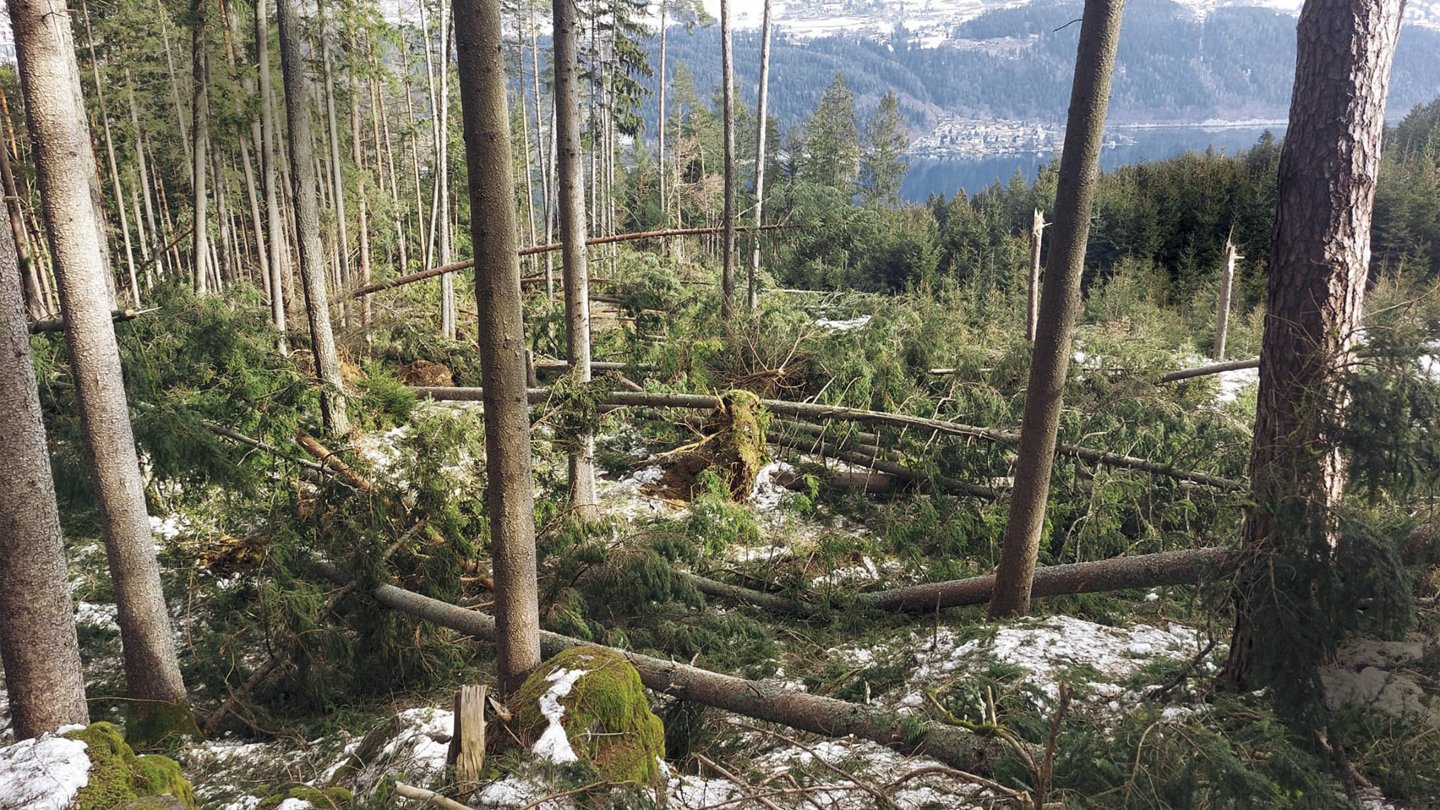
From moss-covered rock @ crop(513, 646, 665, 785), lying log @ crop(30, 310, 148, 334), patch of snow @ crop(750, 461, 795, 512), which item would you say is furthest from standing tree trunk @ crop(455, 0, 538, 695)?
patch of snow @ crop(750, 461, 795, 512)

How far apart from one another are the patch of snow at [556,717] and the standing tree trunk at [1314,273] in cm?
271

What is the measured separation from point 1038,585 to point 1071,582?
0.22 metres

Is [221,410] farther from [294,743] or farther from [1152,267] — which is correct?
[1152,267]

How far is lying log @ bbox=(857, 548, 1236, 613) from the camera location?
15.6 ft

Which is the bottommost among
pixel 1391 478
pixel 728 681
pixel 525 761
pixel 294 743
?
pixel 294 743

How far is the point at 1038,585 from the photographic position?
5348 millimetres

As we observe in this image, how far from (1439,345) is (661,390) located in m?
6.79

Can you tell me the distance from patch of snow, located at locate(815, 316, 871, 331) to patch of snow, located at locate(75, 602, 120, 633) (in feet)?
26.3

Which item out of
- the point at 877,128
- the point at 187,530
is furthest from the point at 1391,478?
A: the point at 877,128

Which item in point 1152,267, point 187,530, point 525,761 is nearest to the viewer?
point 525,761

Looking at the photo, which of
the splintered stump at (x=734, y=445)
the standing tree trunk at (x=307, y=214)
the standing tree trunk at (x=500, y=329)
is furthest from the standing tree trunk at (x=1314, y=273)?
the standing tree trunk at (x=307, y=214)

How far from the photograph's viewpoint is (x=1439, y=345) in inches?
133

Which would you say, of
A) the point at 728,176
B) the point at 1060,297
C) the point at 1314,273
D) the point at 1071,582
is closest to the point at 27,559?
the point at 1060,297

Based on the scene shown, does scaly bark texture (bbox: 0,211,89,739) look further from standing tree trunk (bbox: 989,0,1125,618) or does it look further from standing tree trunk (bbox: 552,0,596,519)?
standing tree trunk (bbox: 989,0,1125,618)
